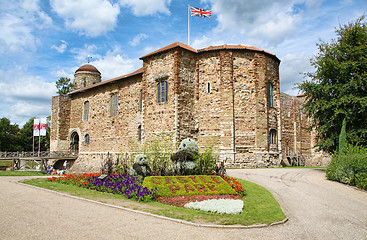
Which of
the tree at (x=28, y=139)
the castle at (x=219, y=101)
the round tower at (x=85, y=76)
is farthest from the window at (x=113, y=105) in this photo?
the tree at (x=28, y=139)

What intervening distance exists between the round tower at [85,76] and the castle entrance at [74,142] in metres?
10.5

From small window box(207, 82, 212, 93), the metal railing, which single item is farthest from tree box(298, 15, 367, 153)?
the metal railing

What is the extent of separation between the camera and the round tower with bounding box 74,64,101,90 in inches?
1683

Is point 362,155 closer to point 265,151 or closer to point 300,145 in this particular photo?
point 265,151

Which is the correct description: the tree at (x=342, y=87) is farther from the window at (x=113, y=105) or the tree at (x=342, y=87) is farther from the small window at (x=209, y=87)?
the window at (x=113, y=105)

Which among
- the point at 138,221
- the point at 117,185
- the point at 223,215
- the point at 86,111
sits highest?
the point at 86,111

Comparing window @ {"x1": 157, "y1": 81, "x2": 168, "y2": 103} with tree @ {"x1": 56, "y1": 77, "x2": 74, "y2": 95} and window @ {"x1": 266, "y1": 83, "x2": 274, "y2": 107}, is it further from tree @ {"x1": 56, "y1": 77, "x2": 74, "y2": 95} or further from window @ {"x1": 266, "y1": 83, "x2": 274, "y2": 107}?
tree @ {"x1": 56, "y1": 77, "x2": 74, "y2": 95}

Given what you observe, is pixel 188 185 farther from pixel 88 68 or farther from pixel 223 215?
pixel 88 68

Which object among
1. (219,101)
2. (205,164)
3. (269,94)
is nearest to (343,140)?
(269,94)

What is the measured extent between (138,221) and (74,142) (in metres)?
32.3

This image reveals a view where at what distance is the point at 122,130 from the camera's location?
27375 millimetres

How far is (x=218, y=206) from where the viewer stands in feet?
26.8

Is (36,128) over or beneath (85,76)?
beneath

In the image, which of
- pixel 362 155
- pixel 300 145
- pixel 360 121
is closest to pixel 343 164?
pixel 362 155
